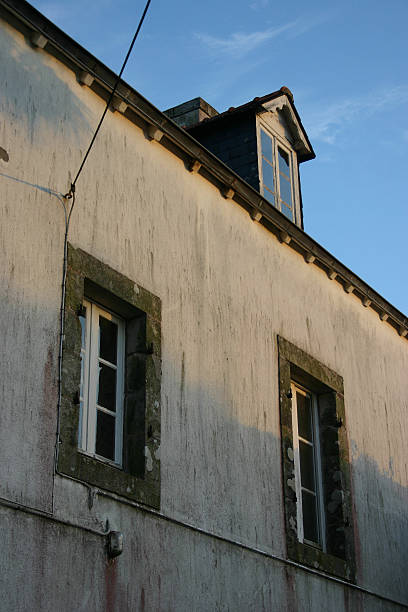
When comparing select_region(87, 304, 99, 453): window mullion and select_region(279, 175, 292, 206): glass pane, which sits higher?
select_region(279, 175, 292, 206): glass pane

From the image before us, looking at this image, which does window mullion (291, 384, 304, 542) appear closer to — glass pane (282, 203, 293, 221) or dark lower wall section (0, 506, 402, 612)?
dark lower wall section (0, 506, 402, 612)

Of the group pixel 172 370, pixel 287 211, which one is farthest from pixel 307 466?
pixel 287 211

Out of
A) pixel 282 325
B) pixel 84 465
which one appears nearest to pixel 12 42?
pixel 84 465

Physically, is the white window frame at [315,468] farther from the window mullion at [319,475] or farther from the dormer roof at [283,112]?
the dormer roof at [283,112]

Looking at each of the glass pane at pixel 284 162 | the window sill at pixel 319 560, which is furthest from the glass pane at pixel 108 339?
the glass pane at pixel 284 162

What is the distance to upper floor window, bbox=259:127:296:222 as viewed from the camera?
10727 mm

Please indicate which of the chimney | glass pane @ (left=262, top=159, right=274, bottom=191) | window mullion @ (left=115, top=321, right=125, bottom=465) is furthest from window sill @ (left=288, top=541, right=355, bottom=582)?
the chimney

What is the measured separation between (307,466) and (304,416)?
0.51 m

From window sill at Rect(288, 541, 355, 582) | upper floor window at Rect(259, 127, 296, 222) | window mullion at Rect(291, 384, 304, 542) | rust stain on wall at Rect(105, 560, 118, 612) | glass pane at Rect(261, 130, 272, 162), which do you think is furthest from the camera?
glass pane at Rect(261, 130, 272, 162)

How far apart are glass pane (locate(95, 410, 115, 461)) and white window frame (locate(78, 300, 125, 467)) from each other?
0.09 feet

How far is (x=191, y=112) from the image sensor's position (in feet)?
40.4

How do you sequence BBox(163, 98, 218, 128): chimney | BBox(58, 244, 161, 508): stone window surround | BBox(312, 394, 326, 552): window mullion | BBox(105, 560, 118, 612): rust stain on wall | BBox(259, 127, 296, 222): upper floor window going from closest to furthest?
BBox(105, 560, 118, 612): rust stain on wall < BBox(58, 244, 161, 508): stone window surround < BBox(312, 394, 326, 552): window mullion < BBox(259, 127, 296, 222): upper floor window < BBox(163, 98, 218, 128): chimney

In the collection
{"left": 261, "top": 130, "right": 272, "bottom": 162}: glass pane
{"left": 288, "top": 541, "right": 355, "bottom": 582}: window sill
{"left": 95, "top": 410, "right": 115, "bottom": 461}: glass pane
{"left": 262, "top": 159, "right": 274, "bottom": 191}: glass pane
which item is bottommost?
{"left": 288, "top": 541, "right": 355, "bottom": 582}: window sill

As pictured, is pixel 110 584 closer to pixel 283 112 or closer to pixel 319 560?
pixel 319 560
